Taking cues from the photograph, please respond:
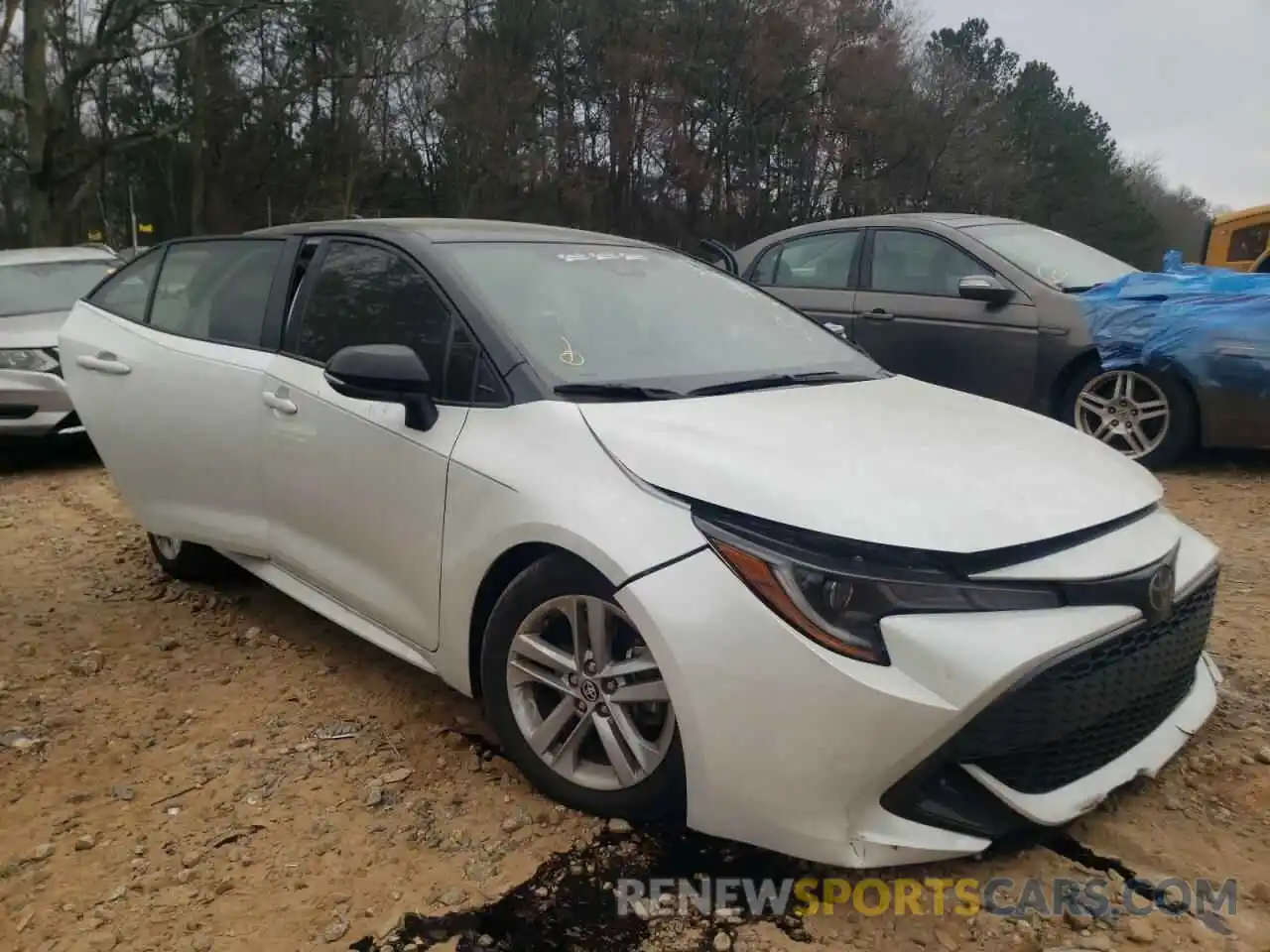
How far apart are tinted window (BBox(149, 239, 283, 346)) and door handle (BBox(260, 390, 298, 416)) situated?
29 centimetres

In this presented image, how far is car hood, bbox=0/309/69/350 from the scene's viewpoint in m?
6.93

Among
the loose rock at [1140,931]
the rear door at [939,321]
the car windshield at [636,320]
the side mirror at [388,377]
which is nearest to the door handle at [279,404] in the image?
the side mirror at [388,377]

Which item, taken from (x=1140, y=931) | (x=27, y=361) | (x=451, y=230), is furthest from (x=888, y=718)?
(x=27, y=361)

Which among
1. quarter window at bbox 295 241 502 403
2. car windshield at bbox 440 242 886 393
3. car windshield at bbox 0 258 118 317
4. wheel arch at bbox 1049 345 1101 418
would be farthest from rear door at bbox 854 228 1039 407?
car windshield at bbox 0 258 118 317

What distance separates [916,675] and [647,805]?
71 centimetres

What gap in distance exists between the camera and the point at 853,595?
2.06 m

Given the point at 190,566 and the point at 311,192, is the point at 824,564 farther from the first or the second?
the point at 311,192

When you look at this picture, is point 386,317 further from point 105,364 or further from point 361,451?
point 105,364

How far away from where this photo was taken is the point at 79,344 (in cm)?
434

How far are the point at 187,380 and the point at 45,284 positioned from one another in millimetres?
5380

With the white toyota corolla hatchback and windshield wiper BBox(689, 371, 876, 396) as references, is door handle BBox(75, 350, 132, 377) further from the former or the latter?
windshield wiper BBox(689, 371, 876, 396)

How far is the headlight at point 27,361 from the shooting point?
6.86 metres

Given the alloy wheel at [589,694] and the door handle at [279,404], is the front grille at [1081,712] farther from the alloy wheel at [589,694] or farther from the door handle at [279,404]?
the door handle at [279,404]

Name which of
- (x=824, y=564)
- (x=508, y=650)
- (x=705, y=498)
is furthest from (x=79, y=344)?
(x=824, y=564)
